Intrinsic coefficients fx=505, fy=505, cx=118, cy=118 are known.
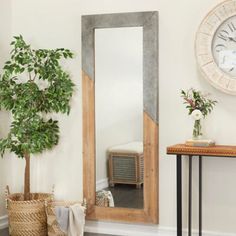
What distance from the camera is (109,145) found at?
4387 millimetres

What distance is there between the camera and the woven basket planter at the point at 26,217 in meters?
4.32

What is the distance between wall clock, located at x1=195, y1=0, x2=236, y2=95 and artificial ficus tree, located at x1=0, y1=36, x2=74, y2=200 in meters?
1.16

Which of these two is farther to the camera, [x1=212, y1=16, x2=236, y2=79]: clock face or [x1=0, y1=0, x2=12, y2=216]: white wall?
[x1=0, y1=0, x2=12, y2=216]: white wall

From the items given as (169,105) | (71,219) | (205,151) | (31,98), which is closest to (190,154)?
(205,151)

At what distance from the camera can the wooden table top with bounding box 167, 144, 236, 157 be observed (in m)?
3.67

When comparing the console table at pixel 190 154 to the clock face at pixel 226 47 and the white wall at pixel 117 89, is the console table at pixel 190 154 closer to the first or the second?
the white wall at pixel 117 89

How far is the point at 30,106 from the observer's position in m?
4.30

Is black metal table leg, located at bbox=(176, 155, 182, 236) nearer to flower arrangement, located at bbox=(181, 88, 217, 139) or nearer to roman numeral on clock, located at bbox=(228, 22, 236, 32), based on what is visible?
flower arrangement, located at bbox=(181, 88, 217, 139)

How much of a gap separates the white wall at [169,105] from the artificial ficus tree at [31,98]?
200 millimetres

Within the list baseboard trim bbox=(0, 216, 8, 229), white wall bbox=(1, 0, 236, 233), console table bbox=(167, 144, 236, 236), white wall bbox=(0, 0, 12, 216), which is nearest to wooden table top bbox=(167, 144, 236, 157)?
console table bbox=(167, 144, 236, 236)

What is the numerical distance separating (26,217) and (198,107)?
1.73 m

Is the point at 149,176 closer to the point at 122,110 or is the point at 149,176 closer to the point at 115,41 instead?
the point at 122,110

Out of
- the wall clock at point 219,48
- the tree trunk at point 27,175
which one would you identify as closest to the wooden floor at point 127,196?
the tree trunk at point 27,175

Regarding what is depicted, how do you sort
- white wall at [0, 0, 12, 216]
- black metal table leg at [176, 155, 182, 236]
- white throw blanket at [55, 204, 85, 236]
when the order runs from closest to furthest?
black metal table leg at [176, 155, 182, 236] < white throw blanket at [55, 204, 85, 236] < white wall at [0, 0, 12, 216]
